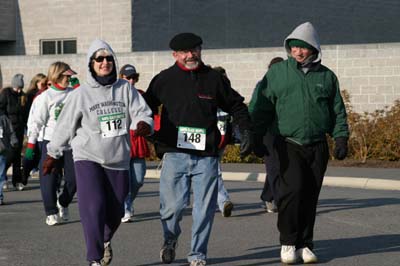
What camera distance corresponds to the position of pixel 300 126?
8.71 meters

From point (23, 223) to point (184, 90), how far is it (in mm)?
4264

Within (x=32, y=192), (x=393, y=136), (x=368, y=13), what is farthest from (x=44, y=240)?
(x=368, y=13)

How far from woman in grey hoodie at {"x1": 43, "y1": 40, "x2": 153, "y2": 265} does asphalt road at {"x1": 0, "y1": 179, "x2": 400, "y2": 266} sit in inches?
35.6

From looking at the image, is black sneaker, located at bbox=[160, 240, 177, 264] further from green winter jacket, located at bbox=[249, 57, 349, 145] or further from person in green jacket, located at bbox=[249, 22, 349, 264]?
green winter jacket, located at bbox=[249, 57, 349, 145]

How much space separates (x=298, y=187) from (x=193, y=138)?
1042mm

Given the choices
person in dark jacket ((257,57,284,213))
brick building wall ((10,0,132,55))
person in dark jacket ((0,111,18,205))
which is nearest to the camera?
person in dark jacket ((257,57,284,213))

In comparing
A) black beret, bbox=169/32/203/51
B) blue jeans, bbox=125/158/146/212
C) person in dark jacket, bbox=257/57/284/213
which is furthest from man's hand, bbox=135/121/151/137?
blue jeans, bbox=125/158/146/212

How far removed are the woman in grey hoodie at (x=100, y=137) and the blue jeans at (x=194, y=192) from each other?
0.43 meters

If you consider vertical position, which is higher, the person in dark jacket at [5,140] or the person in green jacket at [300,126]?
the person in green jacket at [300,126]

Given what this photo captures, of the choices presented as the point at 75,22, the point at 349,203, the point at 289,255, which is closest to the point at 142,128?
the point at 289,255

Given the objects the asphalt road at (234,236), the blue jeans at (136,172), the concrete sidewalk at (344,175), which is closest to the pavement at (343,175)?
the concrete sidewalk at (344,175)

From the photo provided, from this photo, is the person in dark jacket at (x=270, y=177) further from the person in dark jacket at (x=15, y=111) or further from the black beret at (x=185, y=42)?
the person in dark jacket at (x=15, y=111)

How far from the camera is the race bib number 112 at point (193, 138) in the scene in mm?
8422

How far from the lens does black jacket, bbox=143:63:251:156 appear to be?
8.44 meters
